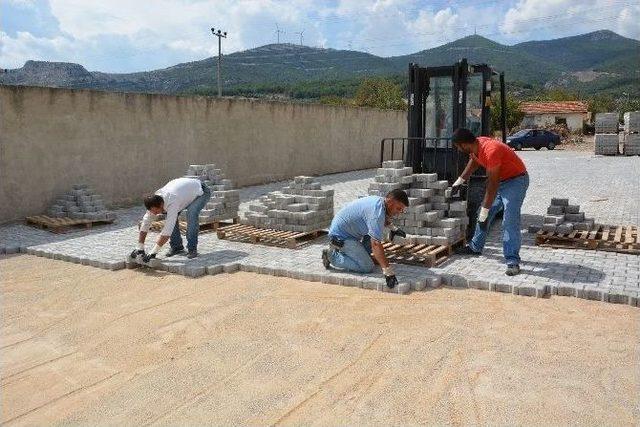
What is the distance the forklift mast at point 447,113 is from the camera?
340 inches

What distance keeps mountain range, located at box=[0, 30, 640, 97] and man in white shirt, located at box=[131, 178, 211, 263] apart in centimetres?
5514

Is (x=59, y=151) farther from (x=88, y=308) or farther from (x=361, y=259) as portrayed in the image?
(x=361, y=259)

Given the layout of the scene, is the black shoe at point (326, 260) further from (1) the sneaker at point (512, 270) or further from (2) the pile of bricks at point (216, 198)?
(2) the pile of bricks at point (216, 198)

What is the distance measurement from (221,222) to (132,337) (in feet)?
17.7

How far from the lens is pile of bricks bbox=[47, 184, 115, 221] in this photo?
10156 millimetres

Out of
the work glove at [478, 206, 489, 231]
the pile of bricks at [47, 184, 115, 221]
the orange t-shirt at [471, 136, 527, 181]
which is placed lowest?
the pile of bricks at [47, 184, 115, 221]

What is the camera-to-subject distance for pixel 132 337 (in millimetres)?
4766

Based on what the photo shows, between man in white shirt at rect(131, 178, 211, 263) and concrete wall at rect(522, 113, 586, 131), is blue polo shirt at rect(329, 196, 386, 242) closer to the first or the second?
man in white shirt at rect(131, 178, 211, 263)

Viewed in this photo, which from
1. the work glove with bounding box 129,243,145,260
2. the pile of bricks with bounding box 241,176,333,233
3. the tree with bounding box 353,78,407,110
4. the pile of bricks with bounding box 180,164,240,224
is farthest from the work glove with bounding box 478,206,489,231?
the tree with bounding box 353,78,407,110

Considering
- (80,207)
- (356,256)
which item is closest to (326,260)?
(356,256)

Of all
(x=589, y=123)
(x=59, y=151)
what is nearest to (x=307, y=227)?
(x=59, y=151)

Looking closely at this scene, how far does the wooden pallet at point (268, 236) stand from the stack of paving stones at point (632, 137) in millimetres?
25015

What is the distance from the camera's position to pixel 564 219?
862cm

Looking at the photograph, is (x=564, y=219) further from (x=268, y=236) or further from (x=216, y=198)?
(x=216, y=198)
